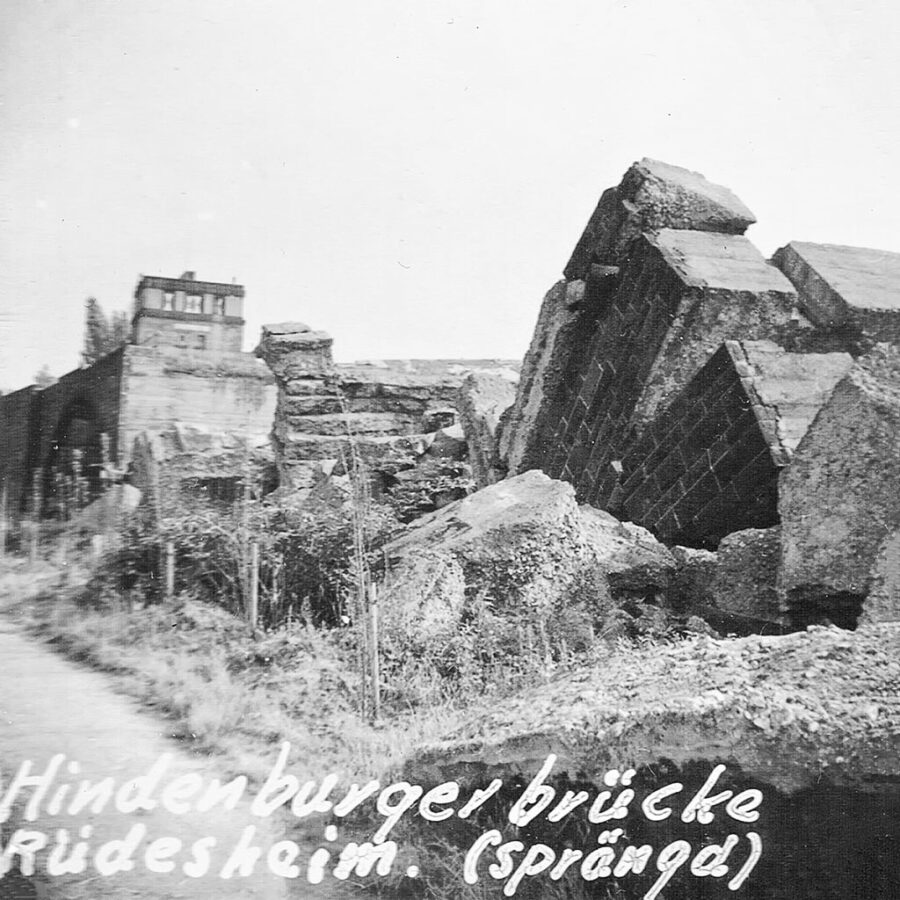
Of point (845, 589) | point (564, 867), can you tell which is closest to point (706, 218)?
point (845, 589)

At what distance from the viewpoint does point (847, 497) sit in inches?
121

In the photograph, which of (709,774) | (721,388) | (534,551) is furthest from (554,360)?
(709,774)

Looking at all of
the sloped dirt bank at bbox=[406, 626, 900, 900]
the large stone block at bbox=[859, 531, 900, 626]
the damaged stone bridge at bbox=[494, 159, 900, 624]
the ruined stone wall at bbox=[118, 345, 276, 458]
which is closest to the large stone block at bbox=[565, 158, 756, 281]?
the damaged stone bridge at bbox=[494, 159, 900, 624]

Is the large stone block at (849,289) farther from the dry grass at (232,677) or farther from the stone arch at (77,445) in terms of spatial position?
the stone arch at (77,445)

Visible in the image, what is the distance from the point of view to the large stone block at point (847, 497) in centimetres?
298

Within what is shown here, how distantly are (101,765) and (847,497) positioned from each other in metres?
2.19

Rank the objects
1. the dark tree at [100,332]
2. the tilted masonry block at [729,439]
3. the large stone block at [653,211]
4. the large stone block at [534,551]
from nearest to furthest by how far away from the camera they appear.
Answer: the dark tree at [100,332] < the large stone block at [534,551] < the tilted masonry block at [729,439] < the large stone block at [653,211]

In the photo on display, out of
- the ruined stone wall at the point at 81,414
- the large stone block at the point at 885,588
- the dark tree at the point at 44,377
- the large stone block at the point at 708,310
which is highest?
the large stone block at the point at 708,310

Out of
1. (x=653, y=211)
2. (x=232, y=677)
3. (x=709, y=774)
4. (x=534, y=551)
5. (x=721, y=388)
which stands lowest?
(x=232, y=677)

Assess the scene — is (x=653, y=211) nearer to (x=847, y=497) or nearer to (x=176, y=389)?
(x=847, y=497)

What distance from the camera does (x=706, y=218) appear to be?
15.5 ft

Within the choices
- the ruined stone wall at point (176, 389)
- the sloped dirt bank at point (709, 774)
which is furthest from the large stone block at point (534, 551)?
the sloped dirt bank at point (709, 774)

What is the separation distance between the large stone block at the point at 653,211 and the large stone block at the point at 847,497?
1.58m

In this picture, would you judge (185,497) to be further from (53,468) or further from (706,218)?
(706,218)
